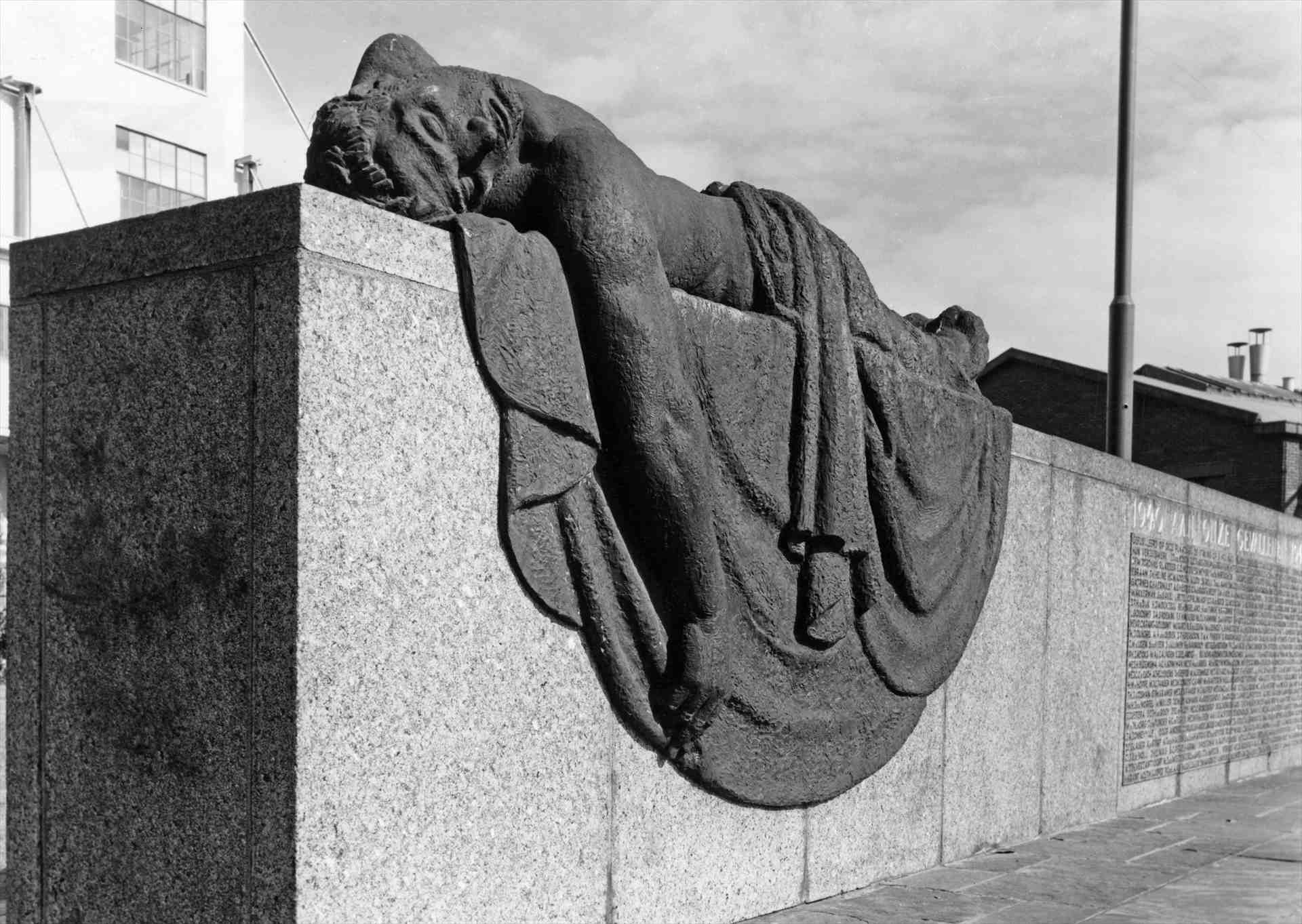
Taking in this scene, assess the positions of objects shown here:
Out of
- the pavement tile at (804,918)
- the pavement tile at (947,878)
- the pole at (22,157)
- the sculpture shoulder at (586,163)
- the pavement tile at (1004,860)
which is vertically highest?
the pole at (22,157)

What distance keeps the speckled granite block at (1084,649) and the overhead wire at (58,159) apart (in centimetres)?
1596

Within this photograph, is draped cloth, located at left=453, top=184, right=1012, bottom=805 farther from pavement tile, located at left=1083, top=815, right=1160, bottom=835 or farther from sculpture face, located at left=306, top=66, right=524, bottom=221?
pavement tile, located at left=1083, top=815, right=1160, bottom=835

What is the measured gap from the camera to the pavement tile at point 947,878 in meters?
5.07

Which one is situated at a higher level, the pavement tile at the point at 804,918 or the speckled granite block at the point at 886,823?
the speckled granite block at the point at 886,823

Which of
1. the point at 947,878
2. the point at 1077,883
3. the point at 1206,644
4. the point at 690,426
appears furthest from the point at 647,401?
the point at 1206,644

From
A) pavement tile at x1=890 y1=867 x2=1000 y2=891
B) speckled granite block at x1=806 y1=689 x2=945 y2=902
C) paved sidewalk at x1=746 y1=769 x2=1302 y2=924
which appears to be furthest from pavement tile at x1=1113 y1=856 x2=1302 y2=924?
speckled granite block at x1=806 y1=689 x2=945 y2=902

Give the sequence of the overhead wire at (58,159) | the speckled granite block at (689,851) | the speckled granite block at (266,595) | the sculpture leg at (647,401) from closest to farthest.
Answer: the speckled granite block at (266,595), the sculpture leg at (647,401), the speckled granite block at (689,851), the overhead wire at (58,159)

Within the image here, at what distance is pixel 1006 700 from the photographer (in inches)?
236

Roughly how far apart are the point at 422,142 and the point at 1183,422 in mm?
23916

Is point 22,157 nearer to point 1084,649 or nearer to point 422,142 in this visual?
point 1084,649

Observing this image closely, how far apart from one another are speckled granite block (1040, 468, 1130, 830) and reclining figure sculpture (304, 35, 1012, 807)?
1515mm

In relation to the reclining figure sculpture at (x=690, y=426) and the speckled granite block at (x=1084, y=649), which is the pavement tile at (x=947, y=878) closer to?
the reclining figure sculpture at (x=690, y=426)

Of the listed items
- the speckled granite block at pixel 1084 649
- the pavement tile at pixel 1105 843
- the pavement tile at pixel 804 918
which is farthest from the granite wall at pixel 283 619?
the speckled granite block at pixel 1084 649

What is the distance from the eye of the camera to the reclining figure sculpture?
352 cm
